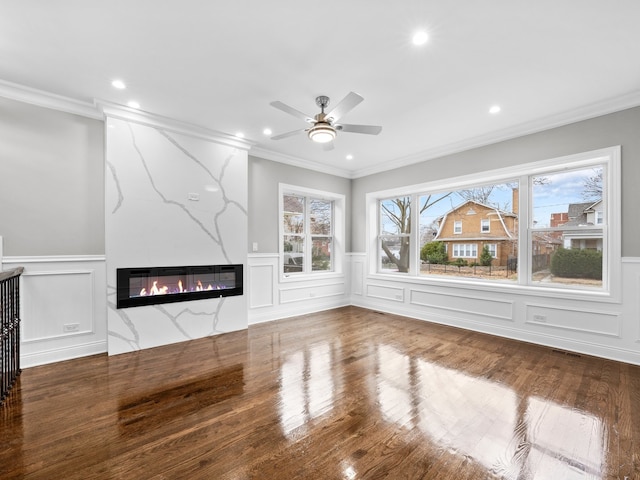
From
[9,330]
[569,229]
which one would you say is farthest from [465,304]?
[9,330]

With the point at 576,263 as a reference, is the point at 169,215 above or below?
above

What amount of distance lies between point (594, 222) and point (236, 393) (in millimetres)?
4534

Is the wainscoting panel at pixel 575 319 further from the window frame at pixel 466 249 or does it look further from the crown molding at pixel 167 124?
the crown molding at pixel 167 124

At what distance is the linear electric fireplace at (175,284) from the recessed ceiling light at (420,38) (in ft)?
11.5

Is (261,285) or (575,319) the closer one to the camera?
(575,319)

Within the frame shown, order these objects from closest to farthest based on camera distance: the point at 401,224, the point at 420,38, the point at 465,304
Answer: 1. the point at 420,38
2. the point at 465,304
3. the point at 401,224

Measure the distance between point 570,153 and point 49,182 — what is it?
611 centimetres

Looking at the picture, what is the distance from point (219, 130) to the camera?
4.16 metres

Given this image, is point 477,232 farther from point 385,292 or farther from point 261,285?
point 261,285

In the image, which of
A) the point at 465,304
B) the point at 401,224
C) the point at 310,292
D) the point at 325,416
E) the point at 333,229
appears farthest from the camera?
the point at 333,229

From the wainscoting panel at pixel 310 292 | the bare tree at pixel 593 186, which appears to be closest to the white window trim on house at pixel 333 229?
the wainscoting panel at pixel 310 292

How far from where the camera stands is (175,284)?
3.92 metres

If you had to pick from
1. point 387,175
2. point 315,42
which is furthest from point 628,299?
point 315,42

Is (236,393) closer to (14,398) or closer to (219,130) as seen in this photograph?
(14,398)
